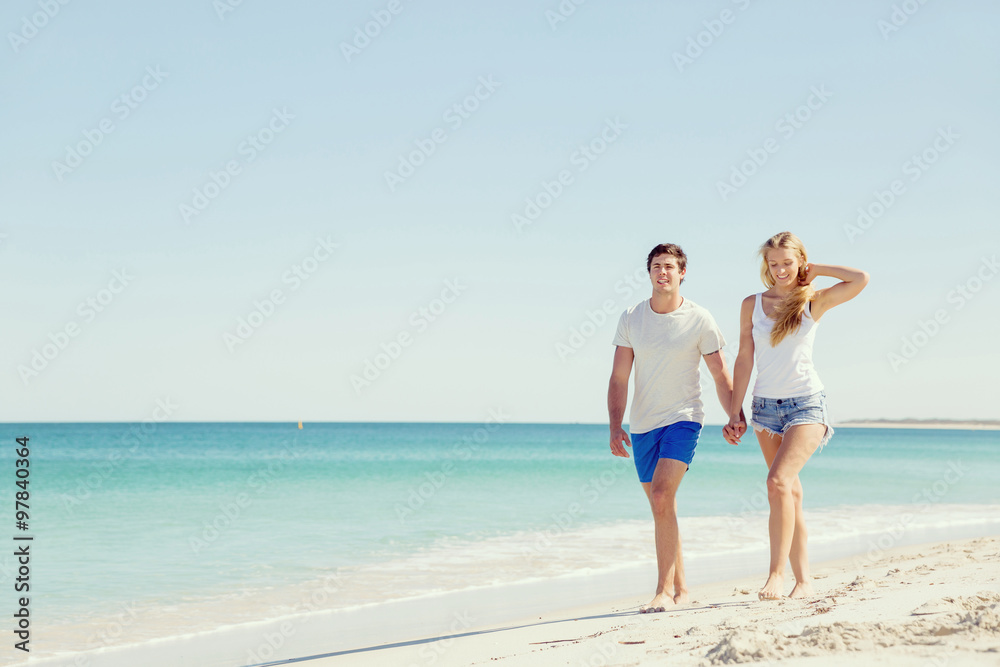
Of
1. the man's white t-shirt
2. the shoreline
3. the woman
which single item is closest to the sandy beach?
the shoreline

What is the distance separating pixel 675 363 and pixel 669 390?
5.9 inches

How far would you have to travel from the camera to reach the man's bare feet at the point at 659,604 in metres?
3.95

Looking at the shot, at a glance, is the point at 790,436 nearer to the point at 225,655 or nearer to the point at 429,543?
the point at 225,655

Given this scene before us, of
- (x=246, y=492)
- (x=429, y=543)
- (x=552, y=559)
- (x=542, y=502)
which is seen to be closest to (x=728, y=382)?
(x=552, y=559)

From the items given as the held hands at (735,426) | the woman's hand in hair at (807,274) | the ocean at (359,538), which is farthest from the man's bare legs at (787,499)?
the ocean at (359,538)

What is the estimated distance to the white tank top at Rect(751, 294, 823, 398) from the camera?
145 inches

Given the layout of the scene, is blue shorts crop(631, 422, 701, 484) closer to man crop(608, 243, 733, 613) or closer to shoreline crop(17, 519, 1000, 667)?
man crop(608, 243, 733, 613)

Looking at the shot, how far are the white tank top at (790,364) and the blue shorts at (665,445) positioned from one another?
428 mm

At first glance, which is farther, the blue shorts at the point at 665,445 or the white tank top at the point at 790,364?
the blue shorts at the point at 665,445

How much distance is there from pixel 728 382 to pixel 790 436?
47 centimetres

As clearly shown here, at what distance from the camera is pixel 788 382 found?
3.70 meters

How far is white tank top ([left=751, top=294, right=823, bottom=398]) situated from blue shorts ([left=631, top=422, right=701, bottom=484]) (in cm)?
43

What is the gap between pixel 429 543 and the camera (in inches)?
327

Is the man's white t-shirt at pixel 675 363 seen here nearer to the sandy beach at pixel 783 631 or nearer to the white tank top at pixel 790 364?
the white tank top at pixel 790 364
